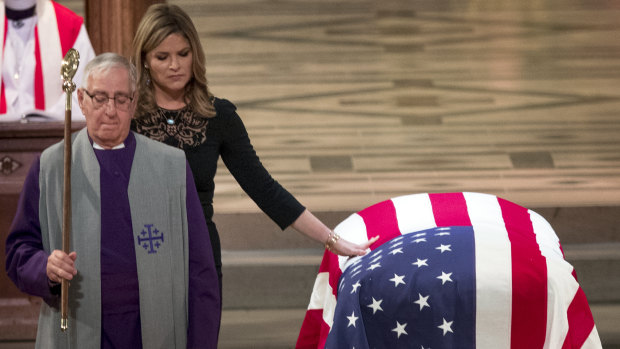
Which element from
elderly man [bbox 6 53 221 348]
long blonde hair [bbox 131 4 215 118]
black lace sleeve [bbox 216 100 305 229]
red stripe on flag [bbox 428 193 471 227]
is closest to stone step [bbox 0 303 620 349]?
red stripe on flag [bbox 428 193 471 227]

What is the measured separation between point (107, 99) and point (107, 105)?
2cm

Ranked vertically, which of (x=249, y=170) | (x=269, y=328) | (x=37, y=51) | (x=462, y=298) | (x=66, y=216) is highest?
(x=66, y=216)

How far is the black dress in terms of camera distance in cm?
291

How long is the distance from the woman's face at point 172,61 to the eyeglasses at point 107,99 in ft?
1.34

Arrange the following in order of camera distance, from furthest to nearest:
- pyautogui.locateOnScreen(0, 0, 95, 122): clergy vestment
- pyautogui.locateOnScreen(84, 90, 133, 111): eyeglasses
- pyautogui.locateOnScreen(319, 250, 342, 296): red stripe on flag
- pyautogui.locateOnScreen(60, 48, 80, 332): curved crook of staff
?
1. pyautogui.locateOnScreen(0, 0, 95, 122): clergy vestment
2. pyautogui.locateOnScreen(319, 250, 342, 296): red stripe on flag
3. pyautogui.locateOnScreen(84, 90, 133, 111): eyeglasses
4. pyautogui.locateOnScreen(60, 48, 80, 332): curved crook of staff

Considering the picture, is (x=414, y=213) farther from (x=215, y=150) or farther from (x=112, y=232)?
(x=112, y=232)

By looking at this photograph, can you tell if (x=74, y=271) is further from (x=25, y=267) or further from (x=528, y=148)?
(x=528, y=148)

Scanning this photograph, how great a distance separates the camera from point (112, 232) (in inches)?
94.0

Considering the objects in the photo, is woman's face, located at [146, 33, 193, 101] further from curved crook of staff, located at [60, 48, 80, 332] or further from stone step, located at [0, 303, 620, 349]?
stone step, located at [0, 303, 620, 349]

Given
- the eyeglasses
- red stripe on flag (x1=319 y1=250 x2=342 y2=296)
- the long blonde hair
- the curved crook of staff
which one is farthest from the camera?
red stripe on flag (x1=319 y1=250 x2=342 y2=296)

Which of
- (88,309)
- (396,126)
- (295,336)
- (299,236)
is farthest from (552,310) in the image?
(396,126)

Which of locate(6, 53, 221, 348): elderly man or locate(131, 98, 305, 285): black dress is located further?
locate(131, 98, 305, 285): black dress

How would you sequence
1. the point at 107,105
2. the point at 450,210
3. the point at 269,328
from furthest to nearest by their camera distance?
A: the point at 269,328, the point at 450,210, the point at 107,105

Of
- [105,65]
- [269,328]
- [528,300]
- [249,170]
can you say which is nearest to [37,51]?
[269,328]
